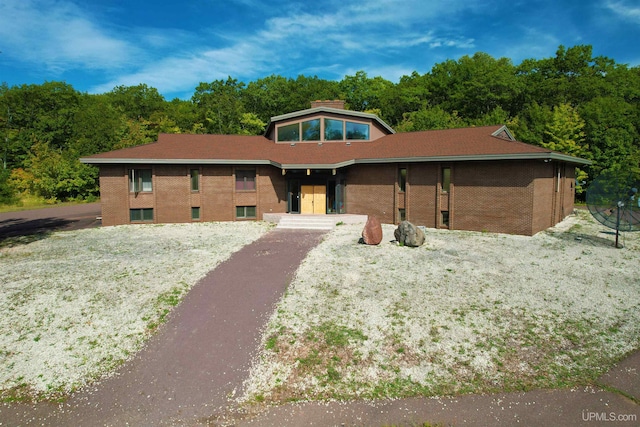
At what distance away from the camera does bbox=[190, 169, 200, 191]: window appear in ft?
76.1

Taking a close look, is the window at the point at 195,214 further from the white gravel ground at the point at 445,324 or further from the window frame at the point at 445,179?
the window frame at the point at 445,179

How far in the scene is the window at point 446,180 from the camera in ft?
65.6

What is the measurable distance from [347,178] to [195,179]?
9.65 m

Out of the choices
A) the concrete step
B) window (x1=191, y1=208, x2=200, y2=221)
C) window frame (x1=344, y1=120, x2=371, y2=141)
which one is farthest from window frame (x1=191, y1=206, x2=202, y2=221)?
window frame (x1=344, y1=120, x2=371, y2=141)

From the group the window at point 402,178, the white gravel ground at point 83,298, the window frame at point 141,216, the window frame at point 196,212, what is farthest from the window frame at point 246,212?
the window at point 402,178

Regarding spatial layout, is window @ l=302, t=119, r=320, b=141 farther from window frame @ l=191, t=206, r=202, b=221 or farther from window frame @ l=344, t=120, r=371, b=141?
window frame @ l=191, t=206, r=202, b=221

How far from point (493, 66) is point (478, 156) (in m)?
43.4

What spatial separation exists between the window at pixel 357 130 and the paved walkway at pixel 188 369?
55.3 feet

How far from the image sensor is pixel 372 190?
75.1ft

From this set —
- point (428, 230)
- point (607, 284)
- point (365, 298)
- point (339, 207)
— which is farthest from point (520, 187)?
point (365, 298)

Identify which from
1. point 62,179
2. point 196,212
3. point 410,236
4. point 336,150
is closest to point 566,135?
point 336,150

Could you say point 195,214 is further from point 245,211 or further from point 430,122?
point 430,122

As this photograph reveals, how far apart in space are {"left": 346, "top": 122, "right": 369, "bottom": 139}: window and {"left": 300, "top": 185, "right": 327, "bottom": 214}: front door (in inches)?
193

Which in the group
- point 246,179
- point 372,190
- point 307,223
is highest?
point 246,179
